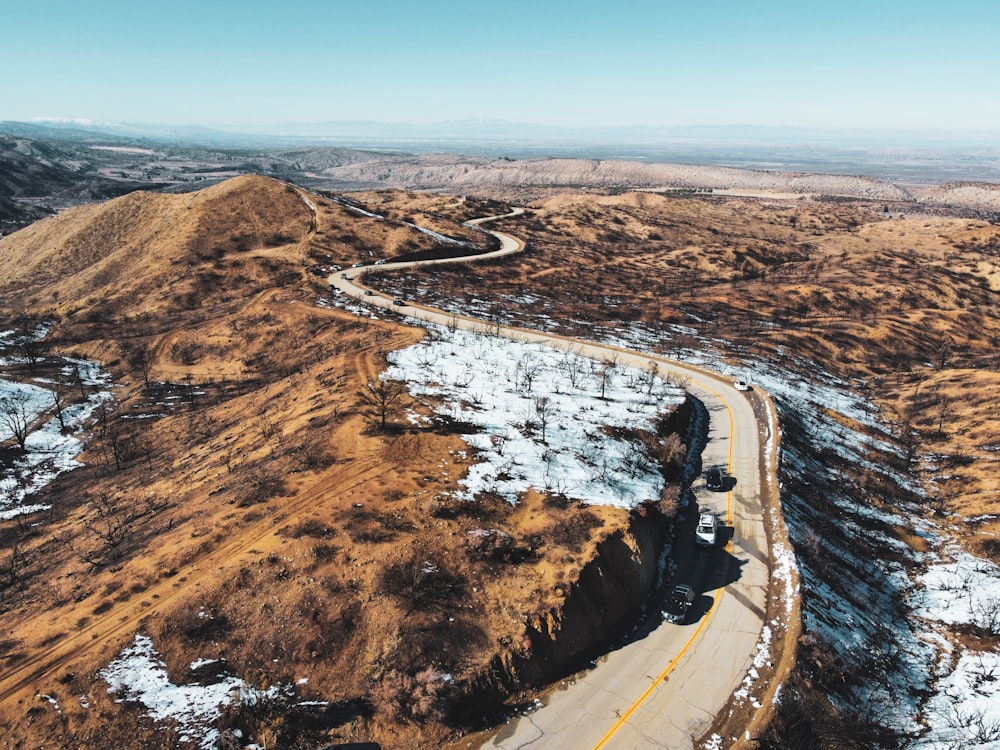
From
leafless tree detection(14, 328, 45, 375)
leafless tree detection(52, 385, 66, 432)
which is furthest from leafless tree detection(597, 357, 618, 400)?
leafless tree detection(14, 328, 45, 375)

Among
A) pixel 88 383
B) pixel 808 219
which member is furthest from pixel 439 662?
pixel 808 219

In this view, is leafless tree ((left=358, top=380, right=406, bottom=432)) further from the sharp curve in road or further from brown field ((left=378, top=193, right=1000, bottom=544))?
brown field ((left=378, top=193, right=1000, bottom=544))

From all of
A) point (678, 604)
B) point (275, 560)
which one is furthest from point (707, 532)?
point (275, 560)

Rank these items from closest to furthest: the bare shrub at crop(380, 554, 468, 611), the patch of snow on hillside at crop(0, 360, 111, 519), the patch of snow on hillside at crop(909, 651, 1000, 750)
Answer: the patch of snow on hillside at crop(909, 651, 1000, 750) < the bare shrub at crop(380, 554, 468, 611) < the patch of snow on hillside at crop(0, 360, 111, 519)

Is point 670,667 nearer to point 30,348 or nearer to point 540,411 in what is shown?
point 540,411

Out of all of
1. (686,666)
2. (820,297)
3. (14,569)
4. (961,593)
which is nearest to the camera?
(686,666)

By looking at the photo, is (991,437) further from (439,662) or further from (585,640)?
(439,662)
